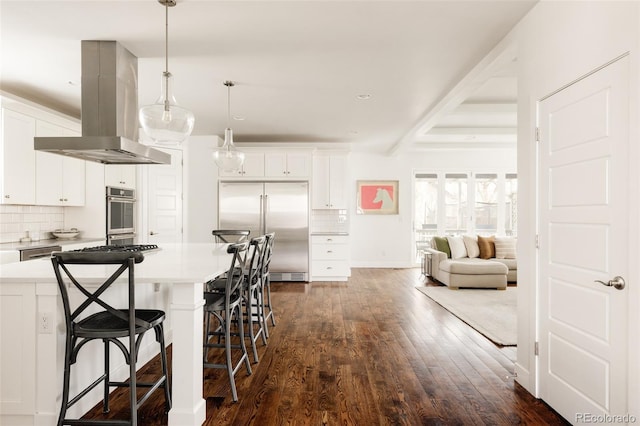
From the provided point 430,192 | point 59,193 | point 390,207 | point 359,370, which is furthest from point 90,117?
point 430,192

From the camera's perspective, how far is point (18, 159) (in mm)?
4211

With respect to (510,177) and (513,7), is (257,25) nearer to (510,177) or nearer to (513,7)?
(513,7)

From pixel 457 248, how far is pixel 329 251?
231 centimetres

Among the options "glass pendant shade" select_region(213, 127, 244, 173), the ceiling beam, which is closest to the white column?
"glass pendant shade" select_region(213, 127, 244, 173)

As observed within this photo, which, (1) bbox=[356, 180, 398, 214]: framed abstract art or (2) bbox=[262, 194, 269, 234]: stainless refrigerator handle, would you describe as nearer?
(2) bbox=[262, 194, 269, 234]: stainless refrigerator handle

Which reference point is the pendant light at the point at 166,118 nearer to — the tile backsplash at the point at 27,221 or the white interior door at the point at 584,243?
the white interior door at the point at 584,243

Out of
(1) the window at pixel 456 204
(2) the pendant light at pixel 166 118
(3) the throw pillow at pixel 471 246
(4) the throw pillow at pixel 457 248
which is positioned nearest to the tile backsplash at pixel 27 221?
(2) the pendant light at pixel 166 118

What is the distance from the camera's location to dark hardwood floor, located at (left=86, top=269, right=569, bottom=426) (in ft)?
7.41

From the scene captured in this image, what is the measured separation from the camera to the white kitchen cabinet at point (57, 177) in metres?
4.52

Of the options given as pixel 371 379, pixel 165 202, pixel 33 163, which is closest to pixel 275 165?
pixel 165 202

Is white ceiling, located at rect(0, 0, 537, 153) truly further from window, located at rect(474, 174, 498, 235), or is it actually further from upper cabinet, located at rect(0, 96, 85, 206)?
window, located at rect(474, 174, 498, 235)

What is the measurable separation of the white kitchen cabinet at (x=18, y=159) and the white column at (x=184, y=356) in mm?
3302

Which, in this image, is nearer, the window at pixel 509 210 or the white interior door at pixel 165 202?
the white interior door at pixel 165 202

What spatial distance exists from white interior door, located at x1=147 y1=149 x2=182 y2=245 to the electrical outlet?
370 centimetres
